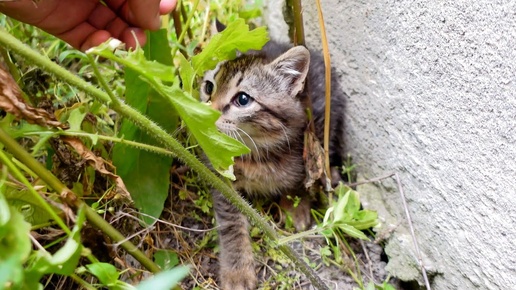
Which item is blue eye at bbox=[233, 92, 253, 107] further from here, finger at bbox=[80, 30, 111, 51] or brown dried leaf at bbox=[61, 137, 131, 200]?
brown dried leaf at bbox=[61, 137, 131, 200]

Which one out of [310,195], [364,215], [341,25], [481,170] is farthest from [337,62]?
[481,170]

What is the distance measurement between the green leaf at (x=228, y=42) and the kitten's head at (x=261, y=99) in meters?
0.50

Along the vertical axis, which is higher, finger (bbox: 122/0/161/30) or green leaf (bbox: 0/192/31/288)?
finger (bbox: 122/0/161/30)

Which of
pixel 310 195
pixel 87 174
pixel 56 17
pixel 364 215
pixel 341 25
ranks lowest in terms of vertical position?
pixel 310 195

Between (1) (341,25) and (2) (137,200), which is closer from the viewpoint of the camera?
(2) (137,200)

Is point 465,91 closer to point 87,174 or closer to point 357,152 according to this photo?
point 357,152

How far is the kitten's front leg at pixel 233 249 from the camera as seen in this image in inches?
72.3

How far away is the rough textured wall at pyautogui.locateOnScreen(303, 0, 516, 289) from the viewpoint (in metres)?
1.38

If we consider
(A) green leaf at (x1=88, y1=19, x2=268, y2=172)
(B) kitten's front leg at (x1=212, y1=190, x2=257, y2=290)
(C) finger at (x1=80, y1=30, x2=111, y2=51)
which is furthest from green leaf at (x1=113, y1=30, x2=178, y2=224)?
(A) green leaf at (x1=88, y1=19, x2=268, y2=172)

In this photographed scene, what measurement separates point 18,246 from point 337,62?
1.66 metres

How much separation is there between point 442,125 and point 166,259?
1.06m

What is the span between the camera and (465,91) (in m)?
1.48

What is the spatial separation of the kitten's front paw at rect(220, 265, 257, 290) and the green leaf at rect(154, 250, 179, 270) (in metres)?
0.19

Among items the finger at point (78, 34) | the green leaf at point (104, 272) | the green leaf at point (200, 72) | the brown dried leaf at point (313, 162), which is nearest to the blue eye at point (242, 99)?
the brown dried leaf at point (313, 162)
